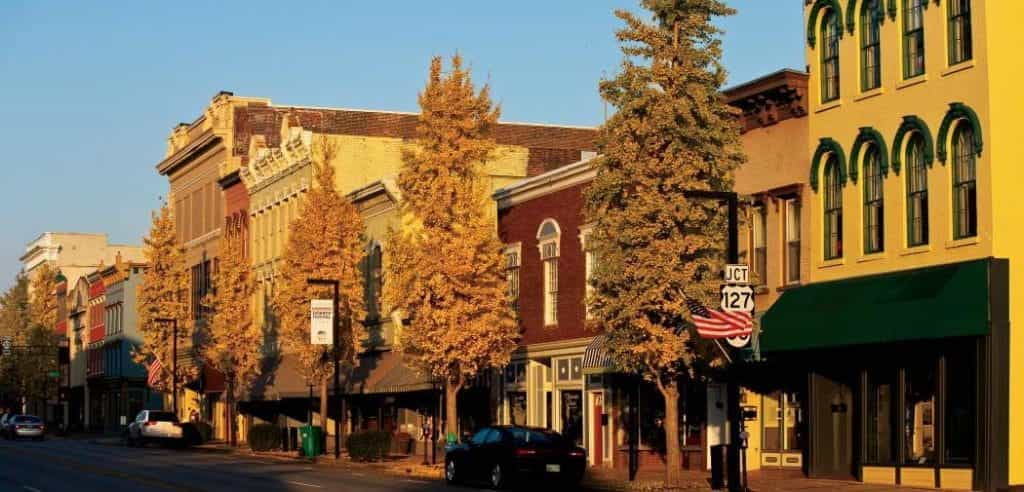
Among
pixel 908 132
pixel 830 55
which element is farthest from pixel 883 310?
pixel 830 55

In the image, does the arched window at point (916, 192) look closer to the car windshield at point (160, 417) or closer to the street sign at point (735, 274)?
the street sign at point (735, 274)

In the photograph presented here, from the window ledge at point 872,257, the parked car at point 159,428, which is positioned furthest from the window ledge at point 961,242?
the parked car at point 159,428

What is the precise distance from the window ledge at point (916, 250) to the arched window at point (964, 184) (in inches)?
33.1

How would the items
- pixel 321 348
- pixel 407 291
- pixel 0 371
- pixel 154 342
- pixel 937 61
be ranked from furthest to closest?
pixel 0 371, pixel 154 342, pixel 321 348, pixel 407 291, pixel 937 61

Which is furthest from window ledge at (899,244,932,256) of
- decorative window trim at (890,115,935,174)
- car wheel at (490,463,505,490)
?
car wheel at (490,463,505,490)

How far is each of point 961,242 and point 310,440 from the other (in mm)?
26885

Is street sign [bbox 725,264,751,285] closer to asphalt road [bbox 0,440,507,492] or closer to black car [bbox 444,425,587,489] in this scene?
black car [bbox 444,425,587,489]

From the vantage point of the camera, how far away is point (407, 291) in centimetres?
4447

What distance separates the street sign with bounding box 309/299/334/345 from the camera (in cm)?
5081

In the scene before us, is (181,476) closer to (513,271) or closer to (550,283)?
(550,283)

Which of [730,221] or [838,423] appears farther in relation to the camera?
[838,423]

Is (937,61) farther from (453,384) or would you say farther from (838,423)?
(453,384)

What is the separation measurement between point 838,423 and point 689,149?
740 centimetres

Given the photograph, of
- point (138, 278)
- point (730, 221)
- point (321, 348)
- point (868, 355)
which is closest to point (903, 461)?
point (868, 355)
